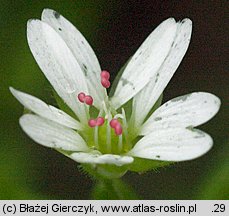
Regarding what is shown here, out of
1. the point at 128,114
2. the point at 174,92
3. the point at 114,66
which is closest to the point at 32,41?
the point at 128,114

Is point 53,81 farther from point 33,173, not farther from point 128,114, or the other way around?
point 33,173

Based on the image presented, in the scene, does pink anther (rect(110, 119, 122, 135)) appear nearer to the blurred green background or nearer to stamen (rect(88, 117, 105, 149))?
stamen (rect(88, 117, 105, 149))

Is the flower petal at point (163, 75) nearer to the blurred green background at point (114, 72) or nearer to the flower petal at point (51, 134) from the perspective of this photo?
the flower petal at point (51, 134)

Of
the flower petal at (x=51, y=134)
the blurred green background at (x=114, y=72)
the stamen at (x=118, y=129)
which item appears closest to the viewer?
the flower petal at (x=51, y=134)

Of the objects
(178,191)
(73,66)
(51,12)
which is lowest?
(178,191)

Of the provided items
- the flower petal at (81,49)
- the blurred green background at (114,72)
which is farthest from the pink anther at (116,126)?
the blurred green background at (114,72)

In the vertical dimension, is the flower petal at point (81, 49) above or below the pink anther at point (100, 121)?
above
